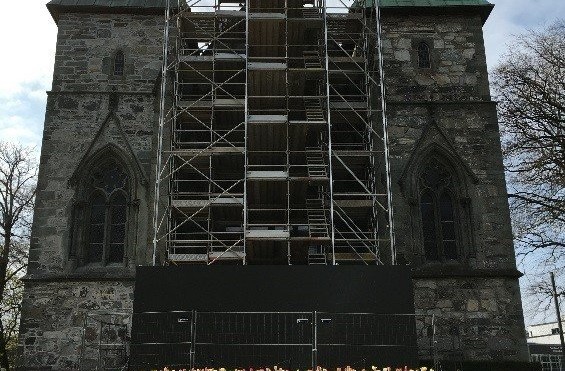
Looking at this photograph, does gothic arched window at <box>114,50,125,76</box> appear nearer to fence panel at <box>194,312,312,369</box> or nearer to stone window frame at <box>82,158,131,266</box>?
stone window frame at <box>82,158,131,266</box>

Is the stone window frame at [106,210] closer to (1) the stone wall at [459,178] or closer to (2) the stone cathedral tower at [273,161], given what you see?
(2) the stone cathedral tower at [273,161]

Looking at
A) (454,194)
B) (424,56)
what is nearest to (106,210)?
(454,194)

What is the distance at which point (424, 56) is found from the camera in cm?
2033

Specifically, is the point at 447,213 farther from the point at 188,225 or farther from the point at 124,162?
the point at 124,162

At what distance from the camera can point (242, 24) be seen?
20.0 m

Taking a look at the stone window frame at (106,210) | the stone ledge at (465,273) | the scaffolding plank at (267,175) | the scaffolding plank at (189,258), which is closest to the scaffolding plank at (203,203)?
the scaffolding plank at (267,175)

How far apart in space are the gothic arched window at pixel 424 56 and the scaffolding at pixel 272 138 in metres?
1.43

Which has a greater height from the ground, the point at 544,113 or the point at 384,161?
the point at 544,113

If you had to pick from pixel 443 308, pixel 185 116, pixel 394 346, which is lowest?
pixel 394 346

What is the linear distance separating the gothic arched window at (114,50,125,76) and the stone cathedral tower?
0.04 meters

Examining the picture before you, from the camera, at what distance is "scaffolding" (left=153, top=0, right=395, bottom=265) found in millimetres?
17219

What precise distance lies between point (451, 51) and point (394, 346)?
33.7 feet

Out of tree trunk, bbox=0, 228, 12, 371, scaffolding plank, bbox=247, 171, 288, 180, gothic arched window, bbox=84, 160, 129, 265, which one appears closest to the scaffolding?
scaffolding plank, bbox=247, 171, 288, 180

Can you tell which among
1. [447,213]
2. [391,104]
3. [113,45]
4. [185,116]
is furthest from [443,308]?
[113,45]
